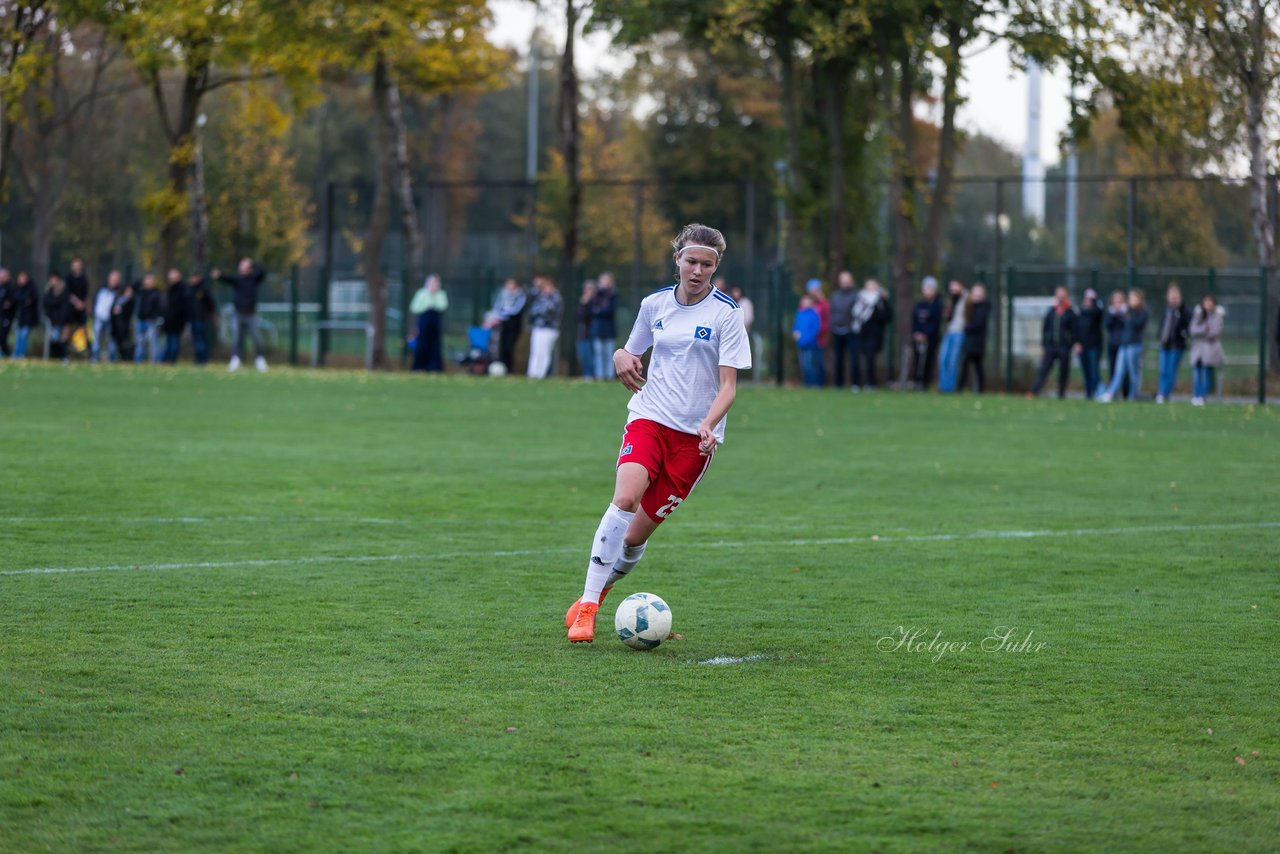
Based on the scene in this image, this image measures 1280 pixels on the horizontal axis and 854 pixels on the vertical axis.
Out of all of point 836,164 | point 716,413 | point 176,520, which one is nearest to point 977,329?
point 836,164

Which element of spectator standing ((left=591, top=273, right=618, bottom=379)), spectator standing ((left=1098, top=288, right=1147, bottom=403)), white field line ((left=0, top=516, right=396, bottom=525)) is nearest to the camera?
white field line ((left=0, top=516, right=396, bottom=525))

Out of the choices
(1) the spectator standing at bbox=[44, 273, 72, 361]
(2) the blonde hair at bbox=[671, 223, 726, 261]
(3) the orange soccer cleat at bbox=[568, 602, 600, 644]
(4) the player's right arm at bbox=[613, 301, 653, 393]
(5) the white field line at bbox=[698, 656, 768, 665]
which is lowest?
(5) the white field line at bbox=[698, 656, 768, 665]

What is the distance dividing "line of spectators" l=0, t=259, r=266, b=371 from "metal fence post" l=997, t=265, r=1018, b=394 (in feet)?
49.9

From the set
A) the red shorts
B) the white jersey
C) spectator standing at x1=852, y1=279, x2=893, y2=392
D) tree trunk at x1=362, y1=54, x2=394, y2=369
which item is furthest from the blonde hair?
tree trunk at x1=362, y1=54, x2=394, y2=369

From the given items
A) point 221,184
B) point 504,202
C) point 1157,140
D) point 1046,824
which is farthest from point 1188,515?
point 504,202

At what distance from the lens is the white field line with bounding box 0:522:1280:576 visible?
977 cm

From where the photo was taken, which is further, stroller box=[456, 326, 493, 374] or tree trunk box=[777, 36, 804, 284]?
stroller box=[456, 326, 493, 374]

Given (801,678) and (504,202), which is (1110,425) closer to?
(801,678)

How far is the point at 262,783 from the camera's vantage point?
5367 millimetres

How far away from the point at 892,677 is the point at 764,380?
2873cm

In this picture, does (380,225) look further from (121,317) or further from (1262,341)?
(1262,341)

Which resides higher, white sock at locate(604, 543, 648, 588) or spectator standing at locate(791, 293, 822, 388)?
spectator standing at locate(791, 293, 822, 388)

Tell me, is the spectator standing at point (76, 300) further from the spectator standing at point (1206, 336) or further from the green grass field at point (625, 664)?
the spectator standing at point (1206, 336)

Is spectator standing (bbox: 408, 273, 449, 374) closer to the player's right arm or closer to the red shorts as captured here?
the player's right arm
